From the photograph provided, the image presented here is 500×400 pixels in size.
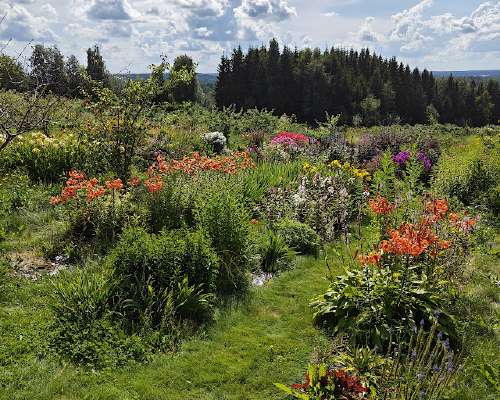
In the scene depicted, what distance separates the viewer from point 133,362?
15.1 feet

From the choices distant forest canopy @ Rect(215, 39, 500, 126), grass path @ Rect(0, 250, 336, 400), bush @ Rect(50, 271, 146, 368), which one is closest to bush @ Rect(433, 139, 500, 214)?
grass path @ Rect(0, 250, 336, 400)

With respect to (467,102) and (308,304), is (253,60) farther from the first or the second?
(308,304)

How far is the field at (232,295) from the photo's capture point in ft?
14.3

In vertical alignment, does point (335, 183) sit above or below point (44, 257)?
above

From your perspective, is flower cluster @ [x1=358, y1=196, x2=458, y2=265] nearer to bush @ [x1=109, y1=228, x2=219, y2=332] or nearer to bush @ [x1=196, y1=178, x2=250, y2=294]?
bush @ [x1=196, y1=178, x2=250, y2=294]

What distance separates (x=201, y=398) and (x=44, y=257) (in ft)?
12.1

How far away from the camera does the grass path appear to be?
13.7ft

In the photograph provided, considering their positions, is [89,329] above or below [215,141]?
below

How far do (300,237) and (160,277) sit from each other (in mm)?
3162

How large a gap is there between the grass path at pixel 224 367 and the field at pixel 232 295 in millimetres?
19

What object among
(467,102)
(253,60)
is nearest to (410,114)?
(467,102)

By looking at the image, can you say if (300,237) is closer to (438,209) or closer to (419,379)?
(438,209)

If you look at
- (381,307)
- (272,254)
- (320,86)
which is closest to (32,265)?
(272,254)

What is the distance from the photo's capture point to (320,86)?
61.3 metres
